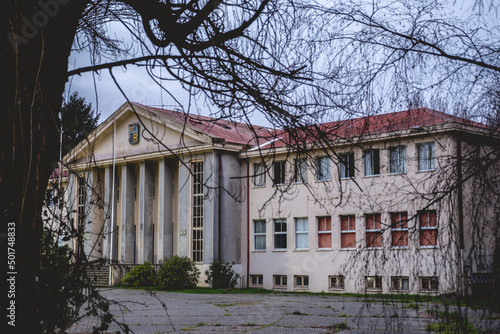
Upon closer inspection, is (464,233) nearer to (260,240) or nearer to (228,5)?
(228,5)

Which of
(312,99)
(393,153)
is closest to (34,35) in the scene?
(312,99)

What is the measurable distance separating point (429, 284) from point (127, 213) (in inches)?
1201

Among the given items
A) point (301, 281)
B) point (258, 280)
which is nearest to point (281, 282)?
point (301, 281)

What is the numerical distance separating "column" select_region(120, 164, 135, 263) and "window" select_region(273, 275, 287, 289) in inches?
356

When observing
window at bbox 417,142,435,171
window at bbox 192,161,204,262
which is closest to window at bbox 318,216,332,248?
window at bbox 192,161,204,262

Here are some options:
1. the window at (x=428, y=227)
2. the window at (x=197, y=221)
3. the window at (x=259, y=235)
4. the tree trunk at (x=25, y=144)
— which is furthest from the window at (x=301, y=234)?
the tree trunk at (x=25, y=144)

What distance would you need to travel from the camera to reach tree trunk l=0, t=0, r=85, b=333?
413 centimetres

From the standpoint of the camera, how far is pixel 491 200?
470cm

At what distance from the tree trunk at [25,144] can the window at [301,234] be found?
23.9 meters

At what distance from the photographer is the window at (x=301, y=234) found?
→ 28109 mm

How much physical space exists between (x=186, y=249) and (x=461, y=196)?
2652 centimetres

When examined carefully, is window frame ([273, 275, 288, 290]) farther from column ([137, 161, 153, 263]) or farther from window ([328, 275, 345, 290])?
column ([137, 161, 153, 263])

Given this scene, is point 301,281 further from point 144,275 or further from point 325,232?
point 144,275

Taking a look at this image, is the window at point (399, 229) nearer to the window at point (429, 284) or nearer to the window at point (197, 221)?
the window at point (429, 284)
